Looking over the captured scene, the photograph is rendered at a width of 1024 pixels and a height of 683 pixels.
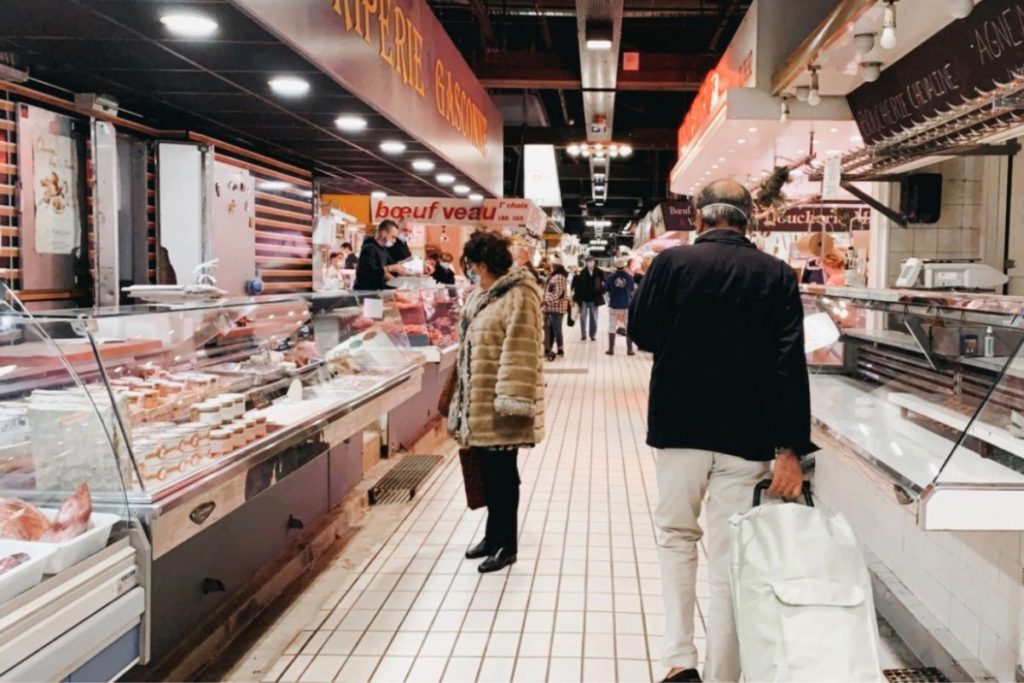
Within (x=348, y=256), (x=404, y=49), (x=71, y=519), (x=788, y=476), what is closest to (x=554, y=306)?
(x=348, y=256)

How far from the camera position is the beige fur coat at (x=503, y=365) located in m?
4.38

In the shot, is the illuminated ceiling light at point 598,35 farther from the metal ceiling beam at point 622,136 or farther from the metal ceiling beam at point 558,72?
the metal ceiling beam at point 622,136

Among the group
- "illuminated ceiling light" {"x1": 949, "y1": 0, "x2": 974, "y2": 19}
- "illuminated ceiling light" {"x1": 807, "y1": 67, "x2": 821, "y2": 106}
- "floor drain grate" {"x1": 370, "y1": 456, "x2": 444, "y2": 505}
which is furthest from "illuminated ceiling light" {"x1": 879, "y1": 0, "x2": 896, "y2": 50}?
"floor drain grate" {"x1": 370, "y1": 456, "x2": 444, "y2": 505}

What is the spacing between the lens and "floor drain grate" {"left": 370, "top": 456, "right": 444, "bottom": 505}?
6.01 m

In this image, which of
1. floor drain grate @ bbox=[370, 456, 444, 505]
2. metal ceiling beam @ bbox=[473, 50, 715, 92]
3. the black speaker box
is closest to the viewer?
floor drain grate @ bbox=[370, 456, 444, 505]

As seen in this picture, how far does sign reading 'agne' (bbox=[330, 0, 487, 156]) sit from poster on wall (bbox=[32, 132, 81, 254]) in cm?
183

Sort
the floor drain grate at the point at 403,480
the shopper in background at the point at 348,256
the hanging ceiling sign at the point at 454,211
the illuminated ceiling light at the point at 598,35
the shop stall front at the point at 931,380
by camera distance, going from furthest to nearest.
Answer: the shopper in background at the point at 348,256, the hanging ceiling sign at the point at 454,211, the illuminated ceiling light at the point at 598,35, the floor drain grate at the point at 403,480, the shop stall front at the point at 931,380

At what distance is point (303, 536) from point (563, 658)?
1.68 m

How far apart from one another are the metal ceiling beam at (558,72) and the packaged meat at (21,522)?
9444mm

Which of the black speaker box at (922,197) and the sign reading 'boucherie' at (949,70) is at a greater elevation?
the sign reading 'boucherie' at (949,70)

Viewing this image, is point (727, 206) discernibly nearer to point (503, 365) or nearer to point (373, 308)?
point (503, 365)

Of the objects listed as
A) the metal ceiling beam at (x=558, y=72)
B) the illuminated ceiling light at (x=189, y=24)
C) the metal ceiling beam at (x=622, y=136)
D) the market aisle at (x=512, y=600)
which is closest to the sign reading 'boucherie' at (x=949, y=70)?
the market aisle at (x=512, y=600)

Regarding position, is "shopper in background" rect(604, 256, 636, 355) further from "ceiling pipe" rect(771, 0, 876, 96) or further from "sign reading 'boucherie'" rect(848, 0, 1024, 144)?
"ceiling pipe" rect(771, 0, 876, 96)

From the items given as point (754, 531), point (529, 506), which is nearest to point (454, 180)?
point (529, 506)
